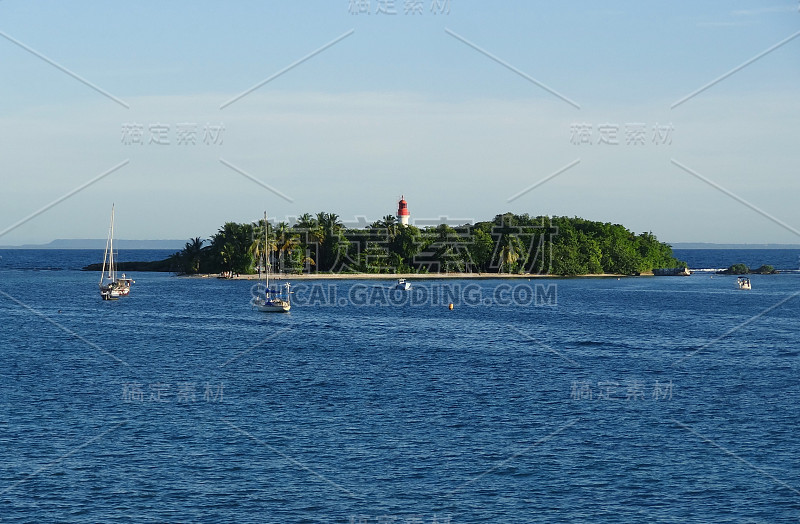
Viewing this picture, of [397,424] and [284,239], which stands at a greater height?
[284,239]

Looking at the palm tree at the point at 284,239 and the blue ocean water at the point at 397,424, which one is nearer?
the blue ocean water at the point at 397,424

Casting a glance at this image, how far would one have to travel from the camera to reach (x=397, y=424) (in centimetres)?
5016

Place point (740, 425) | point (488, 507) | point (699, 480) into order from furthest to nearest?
point (740, 425) < point (699, 480) < point (488, 507)

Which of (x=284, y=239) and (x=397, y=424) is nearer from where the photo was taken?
(x=397, y=424)

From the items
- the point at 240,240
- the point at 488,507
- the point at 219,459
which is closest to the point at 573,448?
the point at 488,507

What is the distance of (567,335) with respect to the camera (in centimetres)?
9738

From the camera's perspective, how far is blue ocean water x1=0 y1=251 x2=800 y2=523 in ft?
122

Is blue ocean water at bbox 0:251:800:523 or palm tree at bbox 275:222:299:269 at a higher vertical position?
palm tree at bbox 275:222:299:269

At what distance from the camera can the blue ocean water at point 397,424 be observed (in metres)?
37.1

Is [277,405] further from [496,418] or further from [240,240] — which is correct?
[240,240]

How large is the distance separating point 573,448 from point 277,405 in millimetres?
20502

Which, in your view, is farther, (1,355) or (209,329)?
(209,329)

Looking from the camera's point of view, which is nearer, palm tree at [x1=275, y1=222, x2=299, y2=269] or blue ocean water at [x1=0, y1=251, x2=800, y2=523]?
blue ocean water at [x1=0, y1=251, x2=800, y2=523]

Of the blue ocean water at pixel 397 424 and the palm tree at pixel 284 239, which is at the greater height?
the palm tree at pixel 284 239
